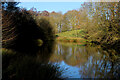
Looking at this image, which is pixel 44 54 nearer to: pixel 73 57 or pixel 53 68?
pixel 73 57

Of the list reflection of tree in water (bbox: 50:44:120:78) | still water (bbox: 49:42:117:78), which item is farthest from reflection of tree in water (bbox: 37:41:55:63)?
reflection of tree in water (bbox: 50:44:120:78)

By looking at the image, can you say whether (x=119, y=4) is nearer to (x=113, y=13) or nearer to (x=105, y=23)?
(x=113, y=13)

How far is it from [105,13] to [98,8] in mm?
1687

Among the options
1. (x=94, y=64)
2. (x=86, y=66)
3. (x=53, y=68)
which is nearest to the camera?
(x=53, y=68)

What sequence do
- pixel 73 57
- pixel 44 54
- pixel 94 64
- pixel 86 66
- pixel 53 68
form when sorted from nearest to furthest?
pixel 53 68 < pixel 86 66 < pixel 94 64 < pixel 73 57 < pixel 44 54

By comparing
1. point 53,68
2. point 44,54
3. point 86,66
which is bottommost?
point 86,66


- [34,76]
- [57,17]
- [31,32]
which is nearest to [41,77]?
[34,76]

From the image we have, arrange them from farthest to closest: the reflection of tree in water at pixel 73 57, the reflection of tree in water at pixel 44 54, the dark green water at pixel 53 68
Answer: the reflection of tree in water at pixel 44 54
the reflection of tree in water at pixel 73 57
the dark green water at pixel 53 68

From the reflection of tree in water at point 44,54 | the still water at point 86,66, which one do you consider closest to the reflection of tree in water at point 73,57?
the still water at point 86,66

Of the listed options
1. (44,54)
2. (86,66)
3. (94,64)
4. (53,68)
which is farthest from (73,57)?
(53,68)

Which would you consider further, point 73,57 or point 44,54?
point 44,54

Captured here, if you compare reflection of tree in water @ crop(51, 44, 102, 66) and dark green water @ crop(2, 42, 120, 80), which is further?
reflection of tree in water @ crop(51, 44, 102, 66)

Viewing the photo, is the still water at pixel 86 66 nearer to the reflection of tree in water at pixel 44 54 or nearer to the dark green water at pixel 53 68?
the dark green water at pixel 53 68

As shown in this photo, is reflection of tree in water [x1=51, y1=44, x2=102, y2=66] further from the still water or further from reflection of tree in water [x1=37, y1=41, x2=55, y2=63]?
reflection of tree in water [x1=37, y1=41, x2=55, y2=63]
